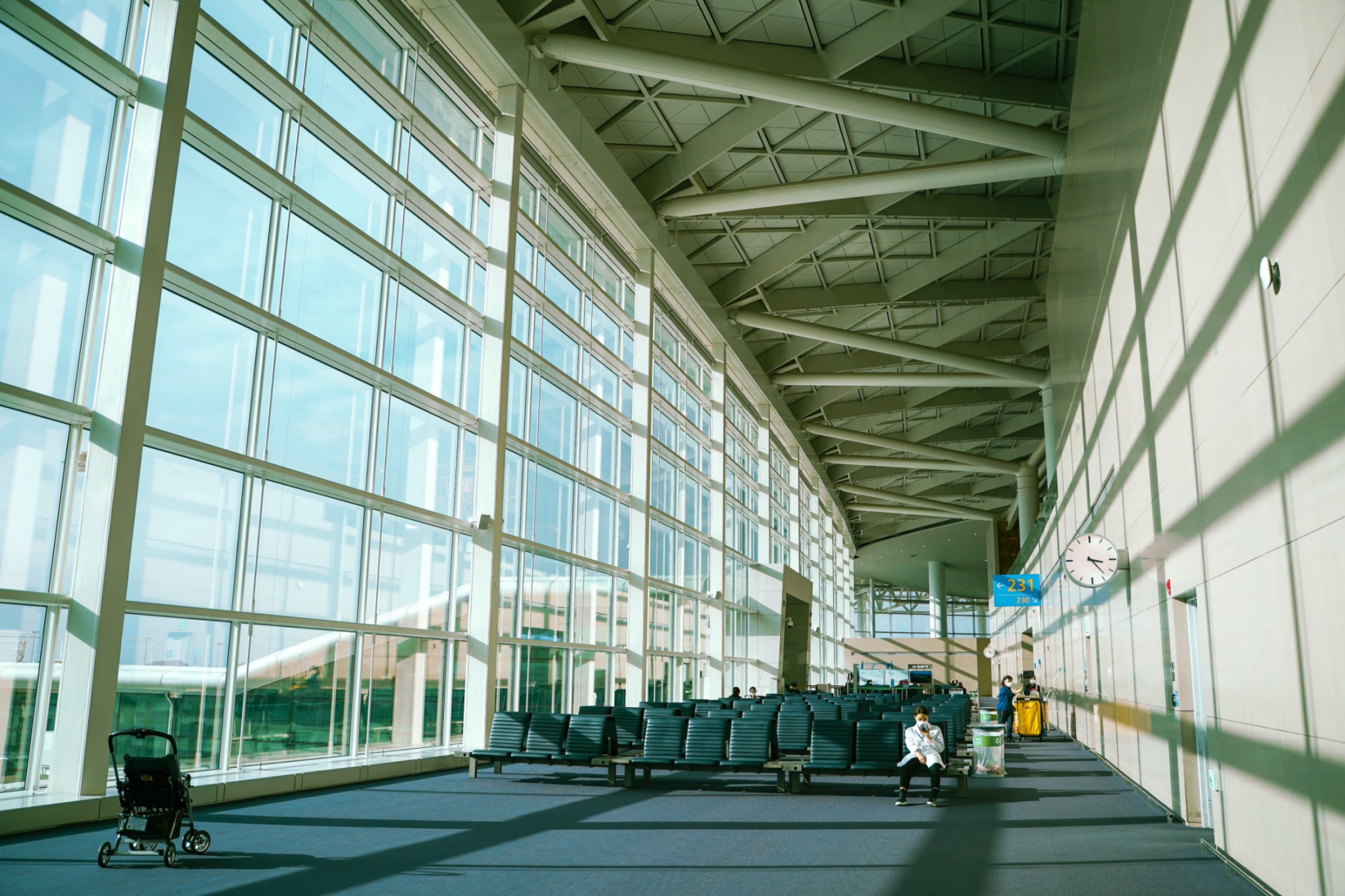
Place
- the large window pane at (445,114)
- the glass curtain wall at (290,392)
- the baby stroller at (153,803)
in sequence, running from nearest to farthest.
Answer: the baby stroller at (153,803), the glass curtain wall at (290,392), the large window pane at (445,114)

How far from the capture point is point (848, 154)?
23.4 metres

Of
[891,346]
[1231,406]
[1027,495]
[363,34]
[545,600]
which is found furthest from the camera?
[1027,495]

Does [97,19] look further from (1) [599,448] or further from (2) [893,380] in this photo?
(2) [893,380]

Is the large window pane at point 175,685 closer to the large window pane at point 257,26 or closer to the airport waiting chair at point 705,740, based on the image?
the airport waiting chair at point 705,740

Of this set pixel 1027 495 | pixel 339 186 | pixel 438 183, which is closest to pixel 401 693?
pixel 339 186

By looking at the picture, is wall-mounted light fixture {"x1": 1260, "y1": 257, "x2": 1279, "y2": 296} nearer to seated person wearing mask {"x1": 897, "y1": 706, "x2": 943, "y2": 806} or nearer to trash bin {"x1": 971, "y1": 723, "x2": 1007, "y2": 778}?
seated person wearing mask {"x1": 897, "y1": 706, "x2": 943, "y2": 806}

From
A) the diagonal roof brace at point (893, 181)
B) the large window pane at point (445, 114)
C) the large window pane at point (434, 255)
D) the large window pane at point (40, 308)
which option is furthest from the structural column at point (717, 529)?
the large window pane at point (40, 308)

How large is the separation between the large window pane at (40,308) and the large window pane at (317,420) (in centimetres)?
303

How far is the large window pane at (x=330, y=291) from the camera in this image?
13500mm

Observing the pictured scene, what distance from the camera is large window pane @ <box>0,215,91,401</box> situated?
9.56 metres

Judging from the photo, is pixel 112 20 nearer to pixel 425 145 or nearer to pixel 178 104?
pixel 178 104

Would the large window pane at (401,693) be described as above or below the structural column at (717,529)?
below

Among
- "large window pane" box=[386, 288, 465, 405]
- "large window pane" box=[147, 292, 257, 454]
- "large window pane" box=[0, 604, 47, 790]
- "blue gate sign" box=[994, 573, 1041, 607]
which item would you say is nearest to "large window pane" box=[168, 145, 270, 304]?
"large window pane" box=[147, 292, 257, 454]

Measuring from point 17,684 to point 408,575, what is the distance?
6.57 m
